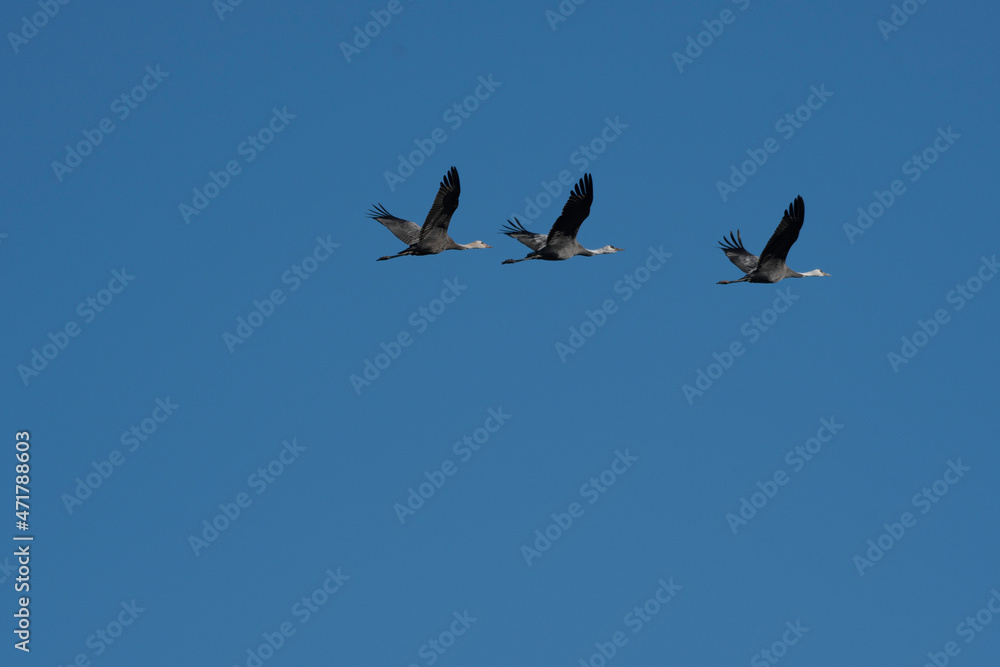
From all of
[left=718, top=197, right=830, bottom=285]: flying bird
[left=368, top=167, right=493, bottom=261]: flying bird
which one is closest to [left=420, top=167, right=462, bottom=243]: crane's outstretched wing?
[left=368, top=167, right=493, bottom=261]: flying bird

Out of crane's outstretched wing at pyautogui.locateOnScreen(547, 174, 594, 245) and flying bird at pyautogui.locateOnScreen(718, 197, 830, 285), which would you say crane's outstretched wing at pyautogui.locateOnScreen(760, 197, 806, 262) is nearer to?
flying bird at pyautogui.locateOnScreen(718, 197, 830, 285)

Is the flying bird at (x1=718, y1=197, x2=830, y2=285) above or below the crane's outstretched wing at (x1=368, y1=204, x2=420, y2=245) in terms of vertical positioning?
above

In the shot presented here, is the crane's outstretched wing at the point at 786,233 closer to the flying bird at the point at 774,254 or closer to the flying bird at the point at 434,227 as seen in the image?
the flying bird at the point at 774,254

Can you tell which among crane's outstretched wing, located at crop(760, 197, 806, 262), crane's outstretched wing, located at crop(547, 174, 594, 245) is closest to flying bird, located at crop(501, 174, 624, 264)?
crane's outstretched wing, located at crop(547, 174, 594, 245)

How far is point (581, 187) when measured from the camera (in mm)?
38969

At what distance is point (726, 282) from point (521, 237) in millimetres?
7452

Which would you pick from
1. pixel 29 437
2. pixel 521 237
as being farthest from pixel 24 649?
pixel 521 237

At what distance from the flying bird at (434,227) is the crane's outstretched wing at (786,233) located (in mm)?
9474

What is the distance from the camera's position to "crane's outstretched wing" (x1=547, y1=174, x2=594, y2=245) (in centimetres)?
3900

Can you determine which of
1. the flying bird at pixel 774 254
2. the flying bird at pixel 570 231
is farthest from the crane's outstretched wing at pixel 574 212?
the flying bird at pixel 774 254

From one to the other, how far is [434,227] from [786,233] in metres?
10.7

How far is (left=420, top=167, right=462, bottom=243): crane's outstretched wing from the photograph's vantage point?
38688mm

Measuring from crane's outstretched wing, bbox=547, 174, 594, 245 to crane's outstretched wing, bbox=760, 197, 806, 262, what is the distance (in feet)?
18.5

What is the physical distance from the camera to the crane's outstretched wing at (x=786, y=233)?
125 feet
